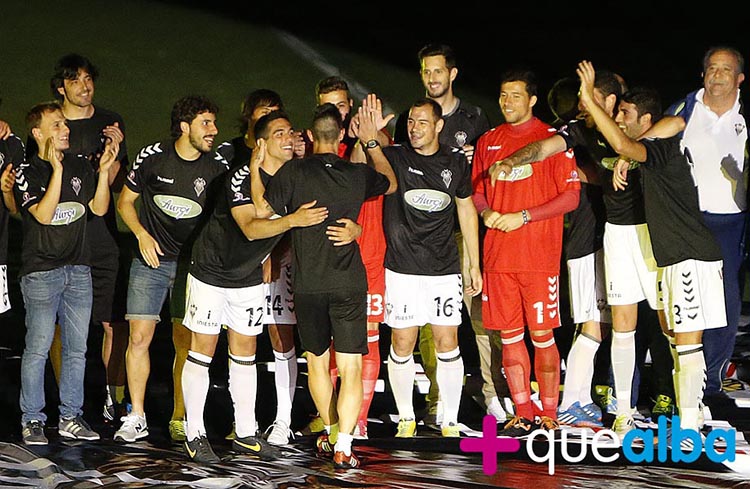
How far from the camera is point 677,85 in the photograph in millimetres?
12586

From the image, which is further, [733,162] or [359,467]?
[733,162]

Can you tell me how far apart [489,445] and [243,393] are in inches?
50.6

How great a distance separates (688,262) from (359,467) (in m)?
1.93

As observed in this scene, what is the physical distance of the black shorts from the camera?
6.57 m

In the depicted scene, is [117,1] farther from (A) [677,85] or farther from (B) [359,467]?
(B) [359,467]

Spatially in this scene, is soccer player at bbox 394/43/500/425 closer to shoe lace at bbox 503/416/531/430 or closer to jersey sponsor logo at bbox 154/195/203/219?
shoe lace at bbox 503/416/531/430

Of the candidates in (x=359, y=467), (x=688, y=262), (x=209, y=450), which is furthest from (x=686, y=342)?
(x=209, y=450)

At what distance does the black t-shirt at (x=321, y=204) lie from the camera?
21.4 feet

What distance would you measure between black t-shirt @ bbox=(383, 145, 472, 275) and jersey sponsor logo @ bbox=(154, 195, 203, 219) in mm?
1001

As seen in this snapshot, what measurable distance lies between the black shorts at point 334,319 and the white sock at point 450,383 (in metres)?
0.70

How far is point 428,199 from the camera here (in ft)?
23.3

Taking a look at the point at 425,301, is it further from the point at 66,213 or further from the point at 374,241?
the point at 66,213

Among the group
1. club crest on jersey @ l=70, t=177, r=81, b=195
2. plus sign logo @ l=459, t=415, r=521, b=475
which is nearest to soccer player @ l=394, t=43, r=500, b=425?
plus sign logo @ l=459, t=415, r=521, b=475

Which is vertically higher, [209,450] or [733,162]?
[733,162]
